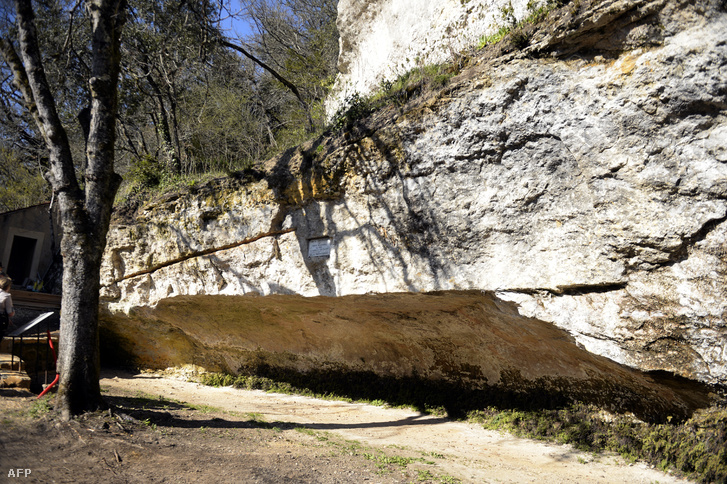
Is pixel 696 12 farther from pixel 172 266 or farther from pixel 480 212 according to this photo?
pixel 172 266

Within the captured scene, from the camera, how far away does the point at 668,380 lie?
419cm

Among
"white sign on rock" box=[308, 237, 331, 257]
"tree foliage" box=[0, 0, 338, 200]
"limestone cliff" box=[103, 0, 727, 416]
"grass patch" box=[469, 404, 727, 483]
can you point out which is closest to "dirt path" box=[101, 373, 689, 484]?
"grass patch" box=[469, 404, 727, 483]

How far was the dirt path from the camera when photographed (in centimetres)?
422

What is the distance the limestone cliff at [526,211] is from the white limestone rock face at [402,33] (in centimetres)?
144

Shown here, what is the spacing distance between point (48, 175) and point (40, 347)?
3419 mm

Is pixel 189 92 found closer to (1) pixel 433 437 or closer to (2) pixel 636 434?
(1) pixel 433 437

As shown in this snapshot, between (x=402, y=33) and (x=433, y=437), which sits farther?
(x=402, y=33)

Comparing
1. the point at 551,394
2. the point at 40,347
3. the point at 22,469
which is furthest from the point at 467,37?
the point at 40,347

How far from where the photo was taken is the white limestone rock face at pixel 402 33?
6602 millimetres

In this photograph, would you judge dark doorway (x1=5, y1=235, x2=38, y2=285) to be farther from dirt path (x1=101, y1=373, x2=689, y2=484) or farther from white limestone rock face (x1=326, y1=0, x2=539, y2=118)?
white limestone rock face (x1=326, y1=0, x2=539, y2=118)

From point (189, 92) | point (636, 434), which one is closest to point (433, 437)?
point (636, 434)

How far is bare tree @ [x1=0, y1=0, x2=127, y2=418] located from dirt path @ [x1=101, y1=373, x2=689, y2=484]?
2.10 meters

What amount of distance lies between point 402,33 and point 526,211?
15.5 ft

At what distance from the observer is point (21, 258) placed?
492 inches
